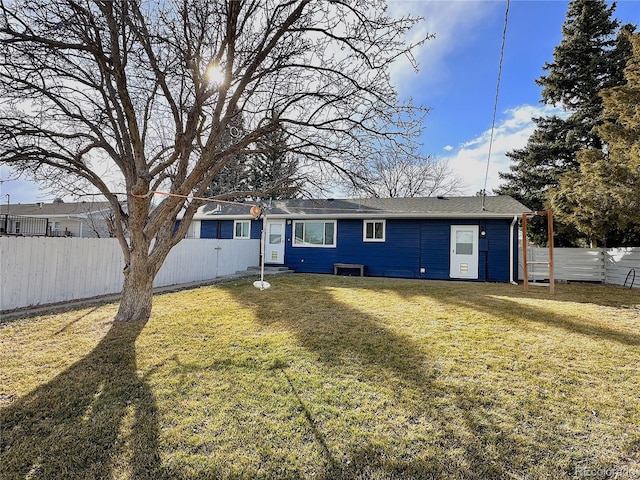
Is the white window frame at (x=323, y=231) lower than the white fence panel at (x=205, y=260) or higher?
higher

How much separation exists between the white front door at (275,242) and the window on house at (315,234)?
2.08ft

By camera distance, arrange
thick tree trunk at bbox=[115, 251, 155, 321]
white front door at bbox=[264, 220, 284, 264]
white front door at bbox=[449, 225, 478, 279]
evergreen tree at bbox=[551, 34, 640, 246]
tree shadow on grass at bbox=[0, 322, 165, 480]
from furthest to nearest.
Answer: white front door at bbox=[264, 220, 284, 264] < white front door at bbox=[449, 225, 478, 279] < evergreen tree at bbox=[551, 34, 640, 246] < thick tree trunk at bbox=[115, 251, 155, 321] < tree shadow on grass at bbox=[0, 322, 165, 480]

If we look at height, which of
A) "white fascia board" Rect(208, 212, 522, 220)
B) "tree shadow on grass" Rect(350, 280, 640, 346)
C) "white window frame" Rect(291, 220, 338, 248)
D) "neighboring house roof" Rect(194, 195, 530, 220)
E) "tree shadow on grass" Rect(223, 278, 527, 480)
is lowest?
"tree shadow on grass" Rect(223, 278, 527, 480)

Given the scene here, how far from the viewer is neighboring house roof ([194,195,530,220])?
10742 millimetres

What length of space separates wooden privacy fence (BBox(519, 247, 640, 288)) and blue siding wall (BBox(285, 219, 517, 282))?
1365 millimetres

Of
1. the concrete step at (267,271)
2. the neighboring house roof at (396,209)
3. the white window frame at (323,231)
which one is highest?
the neighboring house roof at (396,209)

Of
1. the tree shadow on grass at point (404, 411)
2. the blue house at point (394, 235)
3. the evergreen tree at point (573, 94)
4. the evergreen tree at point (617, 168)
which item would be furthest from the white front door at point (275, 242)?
the evergreen tree at point (573, 94)

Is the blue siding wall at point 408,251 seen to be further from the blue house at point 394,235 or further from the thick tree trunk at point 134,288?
the thick tree trunk at point 134,288

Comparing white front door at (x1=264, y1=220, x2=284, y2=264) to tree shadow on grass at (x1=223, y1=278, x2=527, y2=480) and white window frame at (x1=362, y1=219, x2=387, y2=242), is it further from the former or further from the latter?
tree shadow on grass at (x1=223, y1=278, x2=527, y2=480)

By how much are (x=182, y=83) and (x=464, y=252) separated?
32.1 ft

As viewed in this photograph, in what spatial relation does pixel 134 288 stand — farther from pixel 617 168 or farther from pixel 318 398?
pixel 617 168

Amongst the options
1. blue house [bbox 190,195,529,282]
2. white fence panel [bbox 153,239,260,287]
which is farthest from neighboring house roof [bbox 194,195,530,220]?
white fence panel [bbox 153,239,260,287]

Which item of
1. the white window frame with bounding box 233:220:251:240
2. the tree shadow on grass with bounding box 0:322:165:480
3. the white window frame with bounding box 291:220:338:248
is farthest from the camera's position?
the white window frame with bounding box 233:220:251:240

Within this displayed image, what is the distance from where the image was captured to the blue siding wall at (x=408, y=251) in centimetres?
1072
